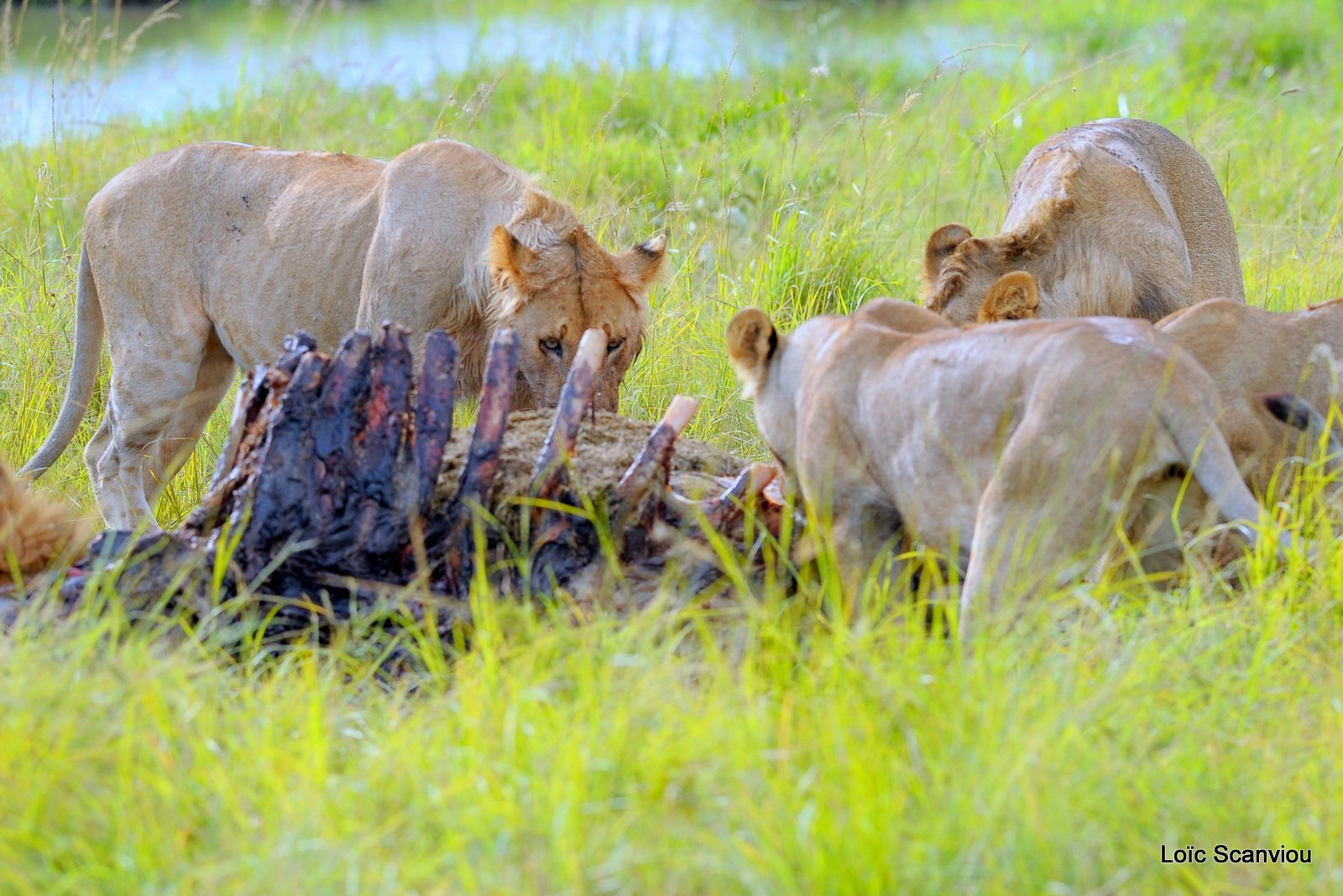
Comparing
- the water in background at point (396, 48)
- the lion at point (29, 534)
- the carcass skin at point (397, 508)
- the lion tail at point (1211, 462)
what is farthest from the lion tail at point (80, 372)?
the lion tail at point (1211, 462)

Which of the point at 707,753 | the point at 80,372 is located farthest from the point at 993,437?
the point at 80,372

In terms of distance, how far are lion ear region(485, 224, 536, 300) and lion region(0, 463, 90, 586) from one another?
1259 millimetres

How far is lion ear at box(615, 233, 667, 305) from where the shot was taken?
13.4 ft

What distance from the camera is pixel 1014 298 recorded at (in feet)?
12.0

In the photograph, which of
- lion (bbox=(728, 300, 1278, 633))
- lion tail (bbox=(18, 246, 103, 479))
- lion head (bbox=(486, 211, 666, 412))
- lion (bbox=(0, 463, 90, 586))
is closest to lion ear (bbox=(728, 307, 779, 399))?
lion (bbox=(728, 300, 1278, 633))

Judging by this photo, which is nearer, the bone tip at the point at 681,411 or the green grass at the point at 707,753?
the green grass at the point at 707,753

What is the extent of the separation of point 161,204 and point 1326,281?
4.38m

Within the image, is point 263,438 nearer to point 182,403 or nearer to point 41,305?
point 182,403

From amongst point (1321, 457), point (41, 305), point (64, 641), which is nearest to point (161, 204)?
point (41, 305)

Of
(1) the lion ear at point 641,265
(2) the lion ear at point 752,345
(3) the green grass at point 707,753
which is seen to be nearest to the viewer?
(3) the green grass at point 707,753

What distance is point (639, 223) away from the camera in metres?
6.39

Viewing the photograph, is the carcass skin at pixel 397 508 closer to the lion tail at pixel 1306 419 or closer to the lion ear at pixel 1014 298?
the lion ear at pixel 1014 298

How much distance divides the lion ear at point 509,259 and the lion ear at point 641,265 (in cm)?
33

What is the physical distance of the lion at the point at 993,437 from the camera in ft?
8.44
